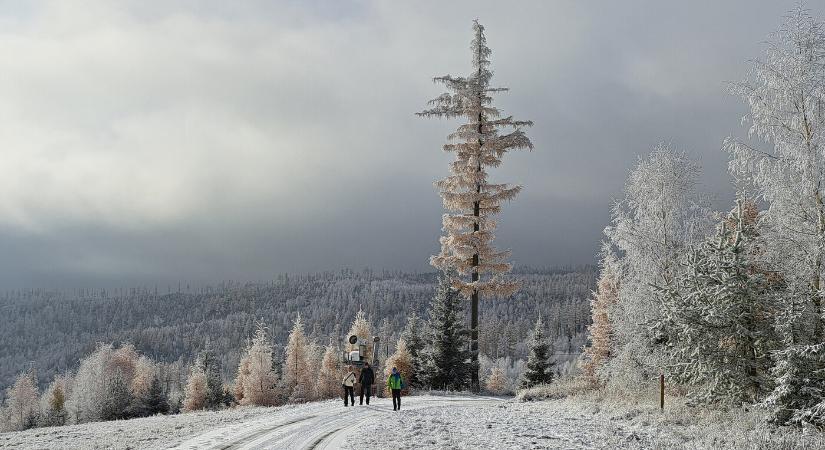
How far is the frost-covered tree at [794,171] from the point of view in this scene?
14.0 metres

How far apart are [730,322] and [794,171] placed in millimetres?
4507

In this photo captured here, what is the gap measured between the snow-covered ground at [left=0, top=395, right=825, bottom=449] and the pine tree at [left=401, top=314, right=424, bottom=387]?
21.5m

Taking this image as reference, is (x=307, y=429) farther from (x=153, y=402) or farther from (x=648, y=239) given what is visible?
(x=153, y=402)

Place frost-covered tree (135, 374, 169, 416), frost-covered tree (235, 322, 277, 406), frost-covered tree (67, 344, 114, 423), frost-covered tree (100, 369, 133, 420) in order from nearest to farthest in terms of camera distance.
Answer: frost-covered tree (235, 322, 277, 406), frost-covered tree (100, 369, 133, 420), frost-covered tree (135, 374, 169, 416), frost-covered tree (67, 344, 114, 423)

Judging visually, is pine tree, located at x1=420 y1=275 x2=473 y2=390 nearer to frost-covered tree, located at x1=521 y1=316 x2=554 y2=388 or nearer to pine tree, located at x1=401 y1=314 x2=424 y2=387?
pine tree, located at x1=401 y1=314 x2=424 y2=387

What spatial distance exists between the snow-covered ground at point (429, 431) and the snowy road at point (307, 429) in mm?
28

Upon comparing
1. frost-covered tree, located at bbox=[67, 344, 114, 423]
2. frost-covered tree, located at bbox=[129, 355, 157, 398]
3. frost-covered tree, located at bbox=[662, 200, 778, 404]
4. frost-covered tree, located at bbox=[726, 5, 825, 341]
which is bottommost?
frost-covered tree, located at bbox=[129, 355, 157, 398]

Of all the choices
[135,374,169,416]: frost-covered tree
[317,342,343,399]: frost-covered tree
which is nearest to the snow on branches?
[317,342,343,399]: frost-covered tree

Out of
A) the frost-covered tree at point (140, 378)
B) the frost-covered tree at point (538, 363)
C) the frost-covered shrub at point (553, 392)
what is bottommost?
the frost-covered tree at point (140, 378)

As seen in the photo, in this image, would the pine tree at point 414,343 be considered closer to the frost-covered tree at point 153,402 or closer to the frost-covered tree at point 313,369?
the frost-covered tree at point 313,369

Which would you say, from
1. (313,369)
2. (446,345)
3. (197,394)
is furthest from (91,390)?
(446,345)

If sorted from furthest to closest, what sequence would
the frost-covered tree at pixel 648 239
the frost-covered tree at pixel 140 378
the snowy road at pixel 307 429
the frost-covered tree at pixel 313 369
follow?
1. the frost-covered tree at pixel 140 378
2. the frost-covered tree at pixel 313 369
3. the frost-covered tree at pixel 648 239
4. the snowy road at pixel 307 429

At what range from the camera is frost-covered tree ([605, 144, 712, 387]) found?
20578mm

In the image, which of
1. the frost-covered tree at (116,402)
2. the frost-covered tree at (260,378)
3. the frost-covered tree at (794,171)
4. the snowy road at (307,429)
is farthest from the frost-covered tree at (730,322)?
the frost-covered tree at (116,402)
